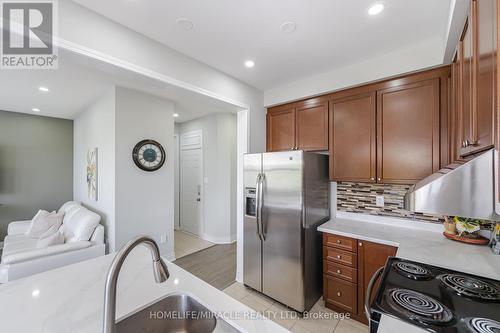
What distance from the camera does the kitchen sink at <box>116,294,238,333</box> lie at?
0.89 m

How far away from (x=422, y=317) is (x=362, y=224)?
148 cm

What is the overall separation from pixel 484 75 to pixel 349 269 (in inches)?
70.4

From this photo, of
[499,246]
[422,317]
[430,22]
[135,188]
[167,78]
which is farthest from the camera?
[135,188]

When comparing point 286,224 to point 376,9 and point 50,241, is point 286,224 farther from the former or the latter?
point 50,241

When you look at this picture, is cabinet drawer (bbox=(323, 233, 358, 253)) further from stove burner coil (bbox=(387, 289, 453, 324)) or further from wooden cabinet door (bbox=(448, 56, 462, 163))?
wooden cabinet door (bbox=(448, 56, 462, 163))

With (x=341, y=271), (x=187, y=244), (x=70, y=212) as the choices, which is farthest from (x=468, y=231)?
(x=70, y=212)

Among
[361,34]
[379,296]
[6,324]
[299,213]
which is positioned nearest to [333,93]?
[361,34]

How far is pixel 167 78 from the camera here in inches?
75.8

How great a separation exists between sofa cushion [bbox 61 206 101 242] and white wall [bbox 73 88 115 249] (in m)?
0.19

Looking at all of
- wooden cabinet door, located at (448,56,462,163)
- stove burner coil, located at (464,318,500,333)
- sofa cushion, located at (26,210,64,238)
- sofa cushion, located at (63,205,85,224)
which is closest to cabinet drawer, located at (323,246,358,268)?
stove burner coil, located at (464,318,500,333)

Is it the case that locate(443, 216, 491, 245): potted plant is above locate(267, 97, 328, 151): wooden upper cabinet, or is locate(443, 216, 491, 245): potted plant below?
below

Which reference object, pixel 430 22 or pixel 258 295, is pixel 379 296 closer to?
pixel 258 295
